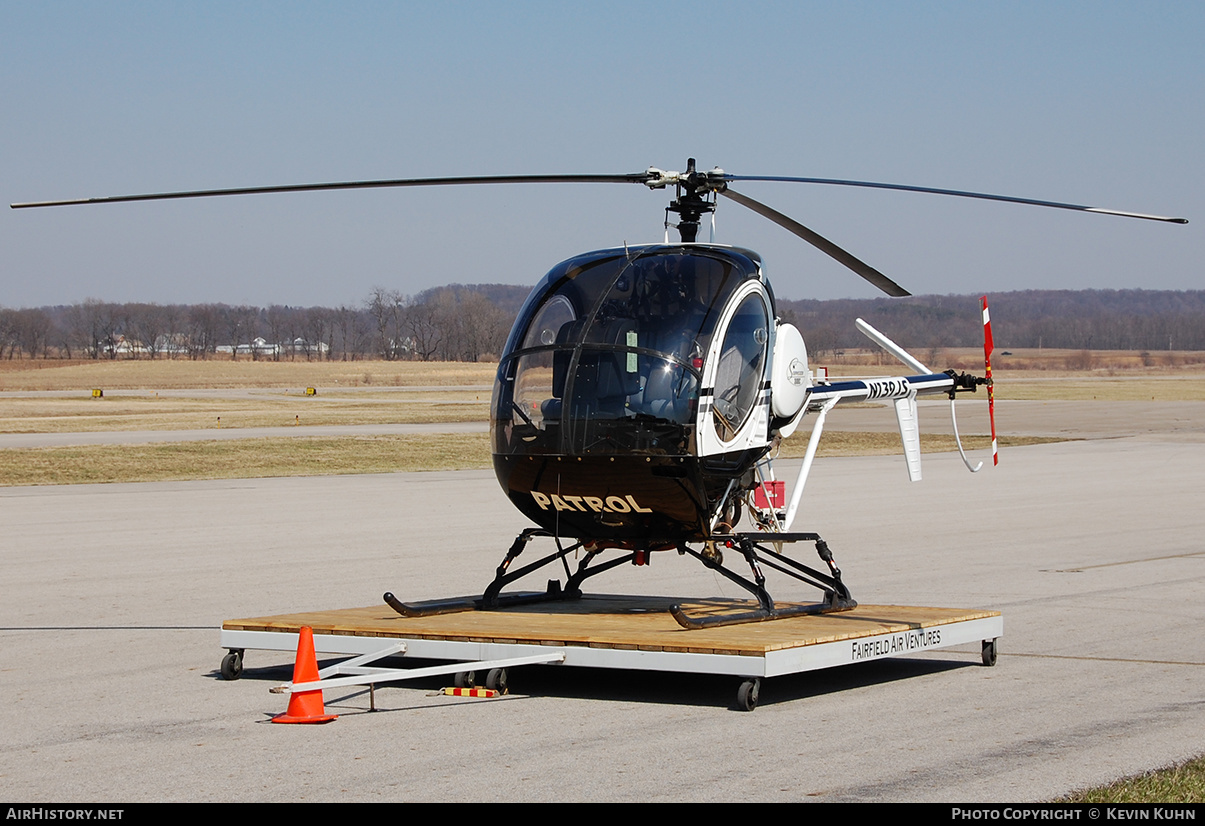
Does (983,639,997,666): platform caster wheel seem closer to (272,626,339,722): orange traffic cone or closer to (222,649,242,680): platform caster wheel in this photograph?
(272,626,339,722): orange traffic cone

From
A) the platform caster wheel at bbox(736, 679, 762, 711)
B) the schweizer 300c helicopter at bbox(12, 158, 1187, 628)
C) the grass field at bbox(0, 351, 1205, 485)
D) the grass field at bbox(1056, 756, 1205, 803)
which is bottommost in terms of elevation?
the grass field at bbox(0, 351, 1205, 485)

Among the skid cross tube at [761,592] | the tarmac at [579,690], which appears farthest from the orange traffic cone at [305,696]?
the skid cross tube at [761,592]

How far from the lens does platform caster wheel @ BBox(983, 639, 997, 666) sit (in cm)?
999

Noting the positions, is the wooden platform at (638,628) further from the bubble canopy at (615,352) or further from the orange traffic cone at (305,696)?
the bubble canopy at (615,352)

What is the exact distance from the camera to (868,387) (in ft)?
40.9

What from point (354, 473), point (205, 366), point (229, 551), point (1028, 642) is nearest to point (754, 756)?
point (1028, 642)

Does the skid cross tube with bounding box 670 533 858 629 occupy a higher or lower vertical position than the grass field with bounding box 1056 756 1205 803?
higher

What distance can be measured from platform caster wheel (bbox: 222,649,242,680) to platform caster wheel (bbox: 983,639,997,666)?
5.22 meters

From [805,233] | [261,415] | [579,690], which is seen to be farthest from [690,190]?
[261,415]

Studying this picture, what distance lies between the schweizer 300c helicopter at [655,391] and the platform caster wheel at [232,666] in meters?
1.08

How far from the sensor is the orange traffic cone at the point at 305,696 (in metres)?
7.98

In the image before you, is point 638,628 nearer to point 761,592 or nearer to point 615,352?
point 761,592

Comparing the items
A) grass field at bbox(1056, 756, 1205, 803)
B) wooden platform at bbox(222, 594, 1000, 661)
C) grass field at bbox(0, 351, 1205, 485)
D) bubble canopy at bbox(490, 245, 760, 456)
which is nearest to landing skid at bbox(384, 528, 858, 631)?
wooden platform at bbox(222, 594, 1000, 661)
